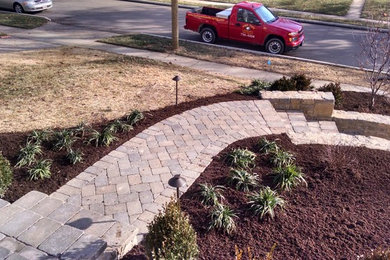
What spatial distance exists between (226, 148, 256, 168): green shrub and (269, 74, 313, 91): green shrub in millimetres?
3133

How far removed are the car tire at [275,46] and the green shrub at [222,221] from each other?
9862mm

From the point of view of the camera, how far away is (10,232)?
13.3 feet

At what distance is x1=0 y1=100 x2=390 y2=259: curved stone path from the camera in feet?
14.2

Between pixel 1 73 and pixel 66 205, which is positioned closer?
pixel 66 205

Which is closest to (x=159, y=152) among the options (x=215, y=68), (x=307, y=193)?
(x=307, y=193)

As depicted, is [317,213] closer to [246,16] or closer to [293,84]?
[293,84]

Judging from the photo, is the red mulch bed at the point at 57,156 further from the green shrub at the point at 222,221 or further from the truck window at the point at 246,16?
the truck window at the point at 246,16

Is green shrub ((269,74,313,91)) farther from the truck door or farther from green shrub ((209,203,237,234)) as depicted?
the truck door

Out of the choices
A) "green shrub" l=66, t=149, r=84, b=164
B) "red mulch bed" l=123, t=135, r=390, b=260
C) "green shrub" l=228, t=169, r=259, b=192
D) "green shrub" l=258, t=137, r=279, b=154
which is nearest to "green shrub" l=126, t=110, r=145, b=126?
"green shrub" l=66, t=149, r=84, b=164

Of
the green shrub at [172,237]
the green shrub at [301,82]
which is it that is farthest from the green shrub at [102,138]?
the green shrub at [301,82]

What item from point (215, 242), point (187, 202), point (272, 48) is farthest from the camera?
point (272, 48)

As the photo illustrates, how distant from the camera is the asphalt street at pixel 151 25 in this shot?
1417cm

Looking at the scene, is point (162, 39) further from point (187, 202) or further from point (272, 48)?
point (187, 202)

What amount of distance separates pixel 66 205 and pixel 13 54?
9.08 metres
